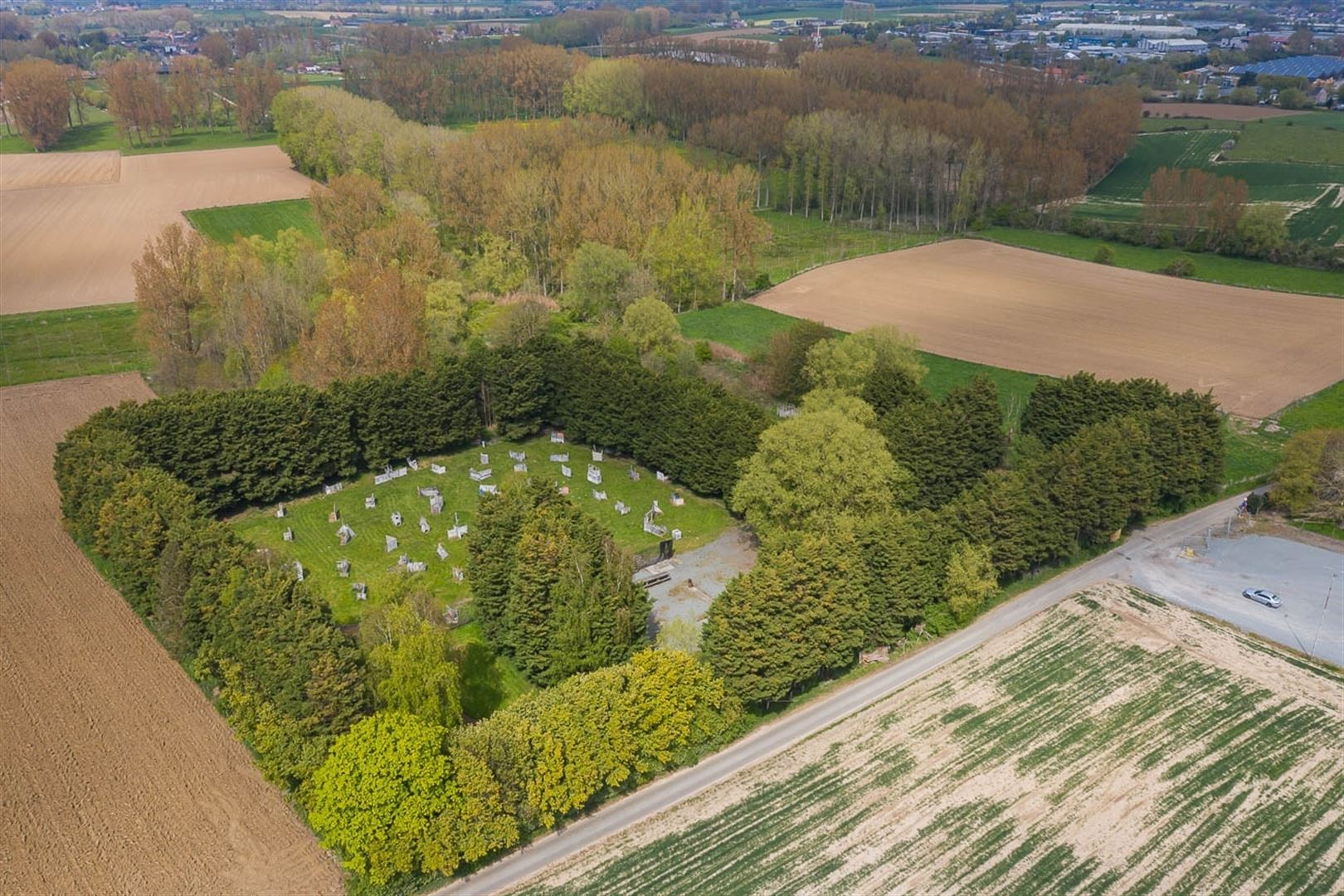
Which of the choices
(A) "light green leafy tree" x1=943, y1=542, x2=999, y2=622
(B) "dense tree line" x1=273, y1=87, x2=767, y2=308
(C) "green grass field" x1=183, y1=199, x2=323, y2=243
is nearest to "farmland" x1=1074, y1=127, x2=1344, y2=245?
(B) "dense tree line" x1=273, y1=87, x2=767, y2=308

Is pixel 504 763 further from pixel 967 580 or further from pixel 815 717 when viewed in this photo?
pixel 967 580

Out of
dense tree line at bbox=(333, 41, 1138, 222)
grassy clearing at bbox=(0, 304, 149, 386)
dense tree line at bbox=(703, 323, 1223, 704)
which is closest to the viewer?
dense tree line at bbox=(703, 323, 1223, 704)

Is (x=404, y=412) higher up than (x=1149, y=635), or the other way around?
(x=404, y=412)

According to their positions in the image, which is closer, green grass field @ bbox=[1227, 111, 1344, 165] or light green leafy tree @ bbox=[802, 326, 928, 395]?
light green leafy tree @ bbox=[802, 326, 928, 395]

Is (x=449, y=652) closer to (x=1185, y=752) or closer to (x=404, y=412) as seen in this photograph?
(x=404, y=412)

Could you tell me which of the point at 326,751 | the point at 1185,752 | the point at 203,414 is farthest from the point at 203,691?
the point at 1185,752

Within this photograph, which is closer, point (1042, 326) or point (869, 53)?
point (1042, 326)

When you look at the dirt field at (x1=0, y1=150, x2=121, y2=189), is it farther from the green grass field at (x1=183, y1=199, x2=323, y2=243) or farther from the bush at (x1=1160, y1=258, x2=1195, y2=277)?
the bush at (x1=1160, y1=258, x2=1195, y2=277)

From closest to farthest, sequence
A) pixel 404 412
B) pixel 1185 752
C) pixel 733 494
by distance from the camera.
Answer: pixel 1185 752 < pixel 733 494 < pixel 404 412
